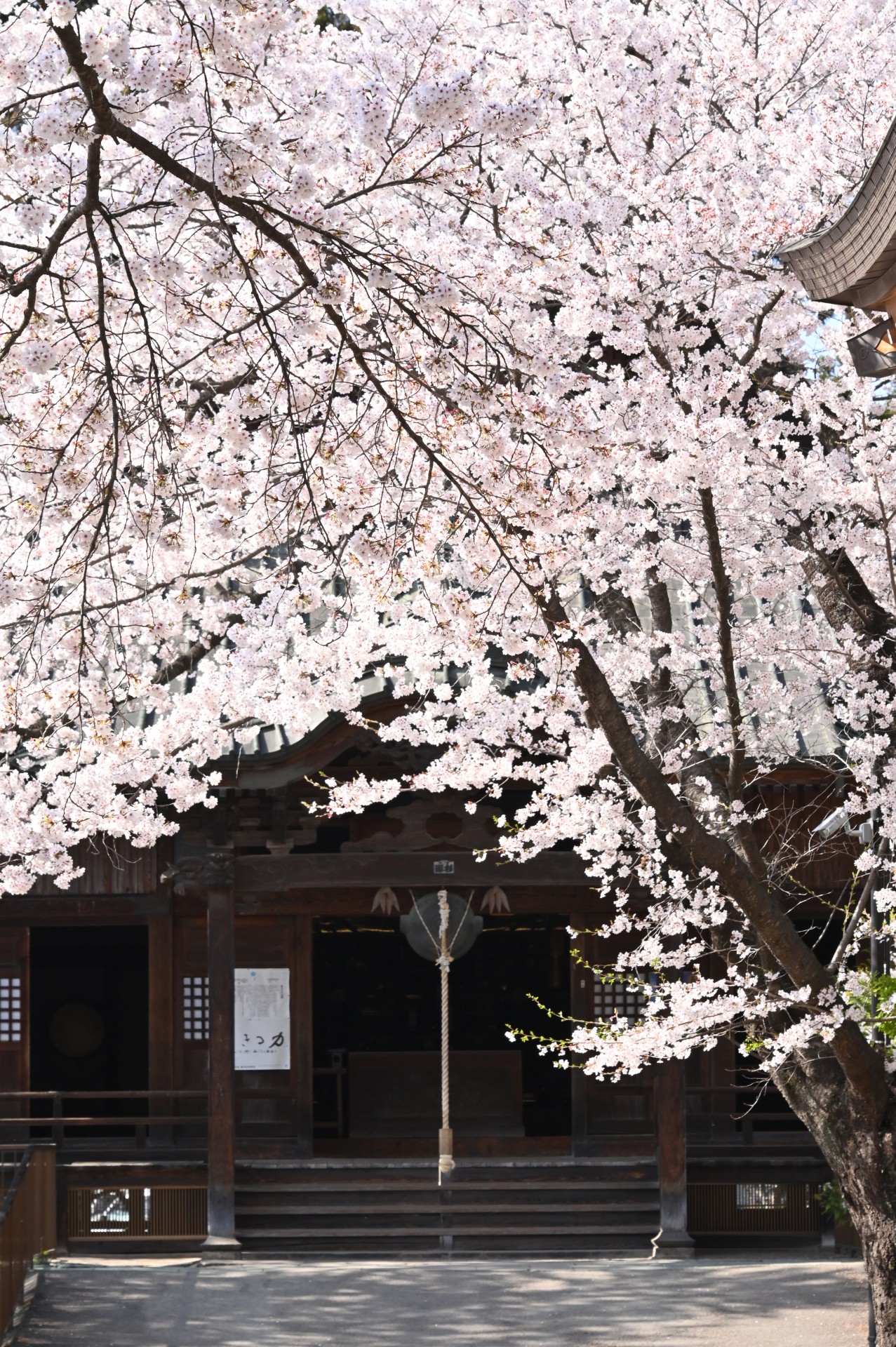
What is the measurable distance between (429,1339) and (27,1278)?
307cm

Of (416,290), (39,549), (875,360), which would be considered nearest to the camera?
(416,290)

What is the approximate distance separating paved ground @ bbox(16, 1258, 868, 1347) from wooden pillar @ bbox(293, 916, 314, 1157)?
125 cm

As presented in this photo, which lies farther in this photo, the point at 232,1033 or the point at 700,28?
the point at 232,1033

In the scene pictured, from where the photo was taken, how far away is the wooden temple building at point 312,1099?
11.4m

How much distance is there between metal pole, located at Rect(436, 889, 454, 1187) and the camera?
1120cm

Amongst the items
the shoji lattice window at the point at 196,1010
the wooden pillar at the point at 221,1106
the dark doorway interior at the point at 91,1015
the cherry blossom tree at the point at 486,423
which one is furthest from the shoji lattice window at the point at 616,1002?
the dark doorway interior at the point at 91,1015

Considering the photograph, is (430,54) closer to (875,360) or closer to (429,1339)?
(875,360)

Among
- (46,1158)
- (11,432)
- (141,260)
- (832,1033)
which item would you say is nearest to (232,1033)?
(46,1158)

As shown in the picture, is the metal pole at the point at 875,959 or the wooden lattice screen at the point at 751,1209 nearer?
the metal pole at the point at 875,959

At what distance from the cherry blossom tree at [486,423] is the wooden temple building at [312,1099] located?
5.71 ft

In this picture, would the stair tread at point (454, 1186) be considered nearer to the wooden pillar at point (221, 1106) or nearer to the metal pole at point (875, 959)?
the wooden pillar at point (221, 1106)

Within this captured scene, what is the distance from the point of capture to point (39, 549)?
26.5 ft

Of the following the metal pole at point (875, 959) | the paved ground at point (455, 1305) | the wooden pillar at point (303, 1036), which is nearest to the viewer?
the metal pole at point (875, 959)

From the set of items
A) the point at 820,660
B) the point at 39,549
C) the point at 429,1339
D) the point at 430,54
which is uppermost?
the point at 430,54
